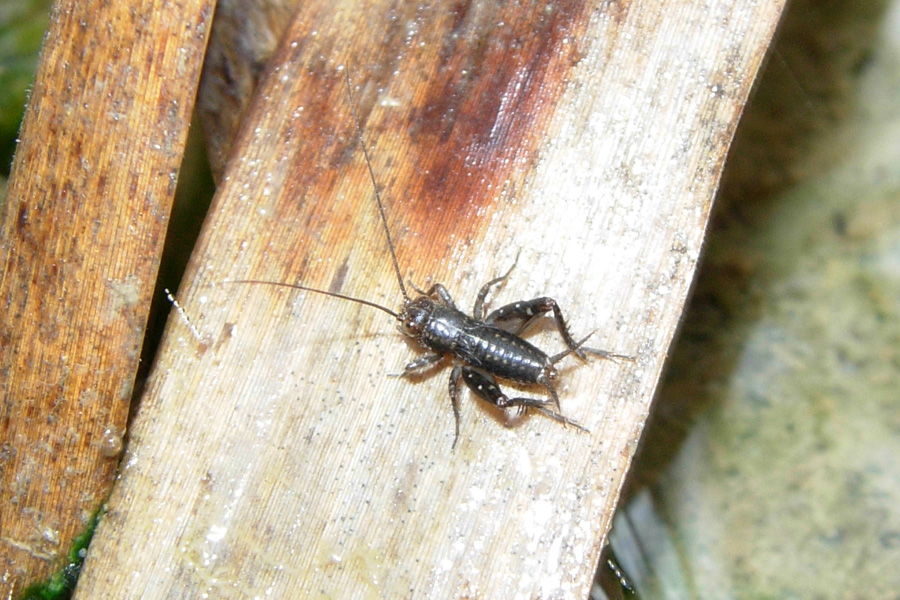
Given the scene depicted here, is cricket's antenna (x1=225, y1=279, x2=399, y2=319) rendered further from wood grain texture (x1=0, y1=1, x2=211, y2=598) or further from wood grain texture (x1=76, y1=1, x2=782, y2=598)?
wood grain texture (x1=0, y1=1, x2=211, y2=598)

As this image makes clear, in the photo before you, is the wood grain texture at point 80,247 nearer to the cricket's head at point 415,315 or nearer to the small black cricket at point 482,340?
the small black cricket at point 482,340

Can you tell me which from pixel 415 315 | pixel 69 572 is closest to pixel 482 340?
pixel 415 315

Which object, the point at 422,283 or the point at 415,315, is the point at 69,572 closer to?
the point at 415,315

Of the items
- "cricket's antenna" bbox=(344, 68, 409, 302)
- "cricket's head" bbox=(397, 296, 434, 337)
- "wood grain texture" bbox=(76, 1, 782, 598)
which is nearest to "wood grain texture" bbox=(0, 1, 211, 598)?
"wood grain texture" bbox=(76, 1, 782, 598)

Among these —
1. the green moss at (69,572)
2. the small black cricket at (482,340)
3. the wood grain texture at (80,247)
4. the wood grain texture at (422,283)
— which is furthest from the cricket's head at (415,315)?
the green moss at (69,572)

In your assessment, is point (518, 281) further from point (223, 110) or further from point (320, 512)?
point (223, 110)

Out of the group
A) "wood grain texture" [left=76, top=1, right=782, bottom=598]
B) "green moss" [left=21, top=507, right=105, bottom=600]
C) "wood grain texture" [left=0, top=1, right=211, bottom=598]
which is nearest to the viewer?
"wood grain texture" [left=0, top=1, right=211, bottom=598]
